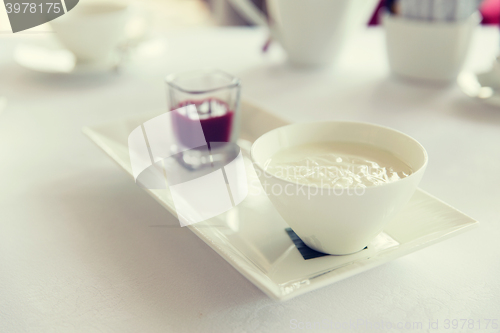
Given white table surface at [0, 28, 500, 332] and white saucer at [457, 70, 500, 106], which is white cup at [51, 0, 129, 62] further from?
white saucer at [457, 70, 500, 106]

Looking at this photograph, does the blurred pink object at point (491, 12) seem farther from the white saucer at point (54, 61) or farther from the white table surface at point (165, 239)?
the white saucer at point (54, 61)

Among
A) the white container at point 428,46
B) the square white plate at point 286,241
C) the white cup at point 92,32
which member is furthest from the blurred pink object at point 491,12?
the square white plate at point 286,241

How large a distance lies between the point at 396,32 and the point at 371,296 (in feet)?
2.40

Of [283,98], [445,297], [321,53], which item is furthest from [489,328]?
[321,53]

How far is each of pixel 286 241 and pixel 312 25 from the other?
0.71 m

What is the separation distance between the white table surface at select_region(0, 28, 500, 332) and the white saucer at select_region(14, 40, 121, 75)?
1.6 inches

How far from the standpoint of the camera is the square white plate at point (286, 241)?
40 cm

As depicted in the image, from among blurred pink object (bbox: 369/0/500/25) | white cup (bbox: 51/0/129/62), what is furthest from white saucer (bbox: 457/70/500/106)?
blurred pink object (bbox: 369/0/500/25)

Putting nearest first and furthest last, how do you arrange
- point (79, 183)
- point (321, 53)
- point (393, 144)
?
1. point (393, 144)
2. point (79, 183)
3. point (321, 53)

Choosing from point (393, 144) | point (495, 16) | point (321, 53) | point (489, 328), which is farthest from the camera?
point (495, 16)

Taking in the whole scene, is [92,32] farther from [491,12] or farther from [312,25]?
[491,12]

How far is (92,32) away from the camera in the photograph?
1015 millimetres

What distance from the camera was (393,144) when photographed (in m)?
0.52

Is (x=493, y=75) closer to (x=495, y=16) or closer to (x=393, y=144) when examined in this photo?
(x=393, y=144)
